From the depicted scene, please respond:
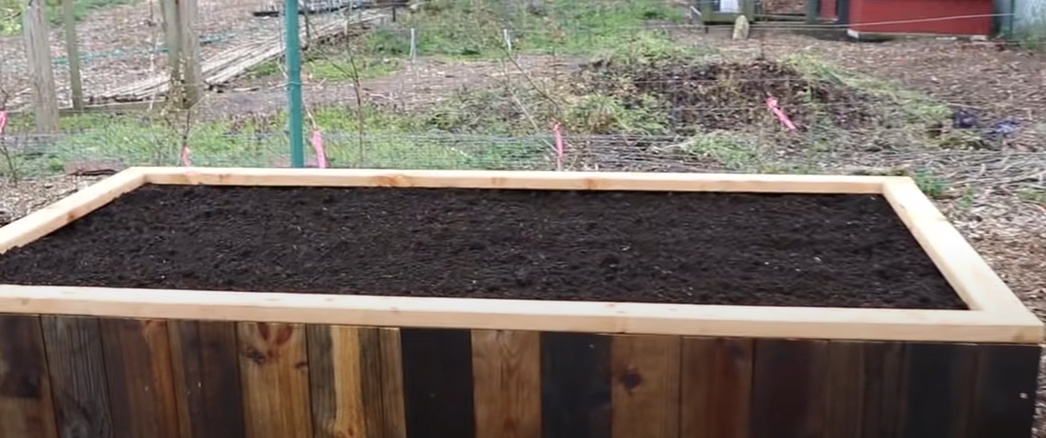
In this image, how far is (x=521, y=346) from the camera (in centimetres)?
177

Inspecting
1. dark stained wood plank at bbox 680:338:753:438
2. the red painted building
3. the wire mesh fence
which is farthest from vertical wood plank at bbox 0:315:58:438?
the red painted building

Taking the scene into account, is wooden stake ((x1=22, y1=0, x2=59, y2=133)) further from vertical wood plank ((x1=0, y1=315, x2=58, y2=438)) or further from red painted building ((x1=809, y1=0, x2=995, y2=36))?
red painted building ((x1=809, y1=0, x2=995, y2=36))

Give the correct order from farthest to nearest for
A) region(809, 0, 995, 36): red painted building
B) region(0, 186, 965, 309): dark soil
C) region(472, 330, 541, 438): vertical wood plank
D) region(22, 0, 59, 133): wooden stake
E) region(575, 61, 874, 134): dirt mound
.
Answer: region(809, 0, 995, 36): red painted building, region(575, 61, 874, 134): dirt mound, region(22, 0, 59, 133): wooden stake, region(0, 186, 965, 309): dark soil, region(472, 330, 541, 438): vertical wood plank

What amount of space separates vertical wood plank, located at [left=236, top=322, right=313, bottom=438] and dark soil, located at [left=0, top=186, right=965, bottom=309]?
0.93ft

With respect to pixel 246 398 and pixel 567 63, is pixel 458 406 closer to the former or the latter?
pixel 246 398

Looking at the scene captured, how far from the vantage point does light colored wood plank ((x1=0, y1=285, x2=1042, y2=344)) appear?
1685mm

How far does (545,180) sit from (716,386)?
1334 mm

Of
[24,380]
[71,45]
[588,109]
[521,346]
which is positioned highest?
[71,45]

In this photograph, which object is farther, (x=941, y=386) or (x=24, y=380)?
(x=24, y=380)

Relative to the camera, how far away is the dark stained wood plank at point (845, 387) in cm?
169

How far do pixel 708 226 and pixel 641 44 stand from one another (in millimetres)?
6296

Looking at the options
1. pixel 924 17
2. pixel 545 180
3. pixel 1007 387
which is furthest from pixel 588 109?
pixel 924 17

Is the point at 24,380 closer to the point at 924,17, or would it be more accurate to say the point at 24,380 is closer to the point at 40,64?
the point at 40,64

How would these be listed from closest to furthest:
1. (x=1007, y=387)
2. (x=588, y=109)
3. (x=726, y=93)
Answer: (x=1007, y=387), (x=588, y=109), (x=726, y=93)
